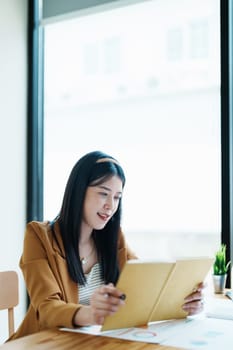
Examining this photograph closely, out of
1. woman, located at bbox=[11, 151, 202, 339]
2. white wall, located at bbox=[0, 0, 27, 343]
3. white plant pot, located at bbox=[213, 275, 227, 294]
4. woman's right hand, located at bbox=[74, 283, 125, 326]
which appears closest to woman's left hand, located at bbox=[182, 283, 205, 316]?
woman, located at bbox=[11, 151, 202, 339]

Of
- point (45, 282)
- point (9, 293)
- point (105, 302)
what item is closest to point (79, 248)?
point (45, 282)

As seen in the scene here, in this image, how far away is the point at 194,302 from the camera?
4.84 ft

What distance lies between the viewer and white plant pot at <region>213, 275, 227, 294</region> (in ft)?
6.55

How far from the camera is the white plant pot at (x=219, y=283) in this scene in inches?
78.6

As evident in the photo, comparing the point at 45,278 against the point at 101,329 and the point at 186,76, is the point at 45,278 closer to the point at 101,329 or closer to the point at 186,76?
the point at 101,329

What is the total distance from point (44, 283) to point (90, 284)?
230 millimetres

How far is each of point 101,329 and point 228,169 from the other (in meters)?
1.26

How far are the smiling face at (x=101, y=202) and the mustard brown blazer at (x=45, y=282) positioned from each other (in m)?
0.14

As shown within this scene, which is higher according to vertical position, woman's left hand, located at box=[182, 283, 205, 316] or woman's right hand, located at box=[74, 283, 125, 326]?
woman's right hand, located at box=[74, 283, 125, 326]

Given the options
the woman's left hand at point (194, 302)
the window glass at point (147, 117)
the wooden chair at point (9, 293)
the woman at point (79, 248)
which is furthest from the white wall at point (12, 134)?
the woman's left hand at point (194, 302)

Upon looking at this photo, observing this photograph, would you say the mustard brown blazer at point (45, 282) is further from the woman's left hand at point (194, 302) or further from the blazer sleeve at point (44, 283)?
the woman's left hand at point (194, 302)

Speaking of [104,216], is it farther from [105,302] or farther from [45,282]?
[105,302]

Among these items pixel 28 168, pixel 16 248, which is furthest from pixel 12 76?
pixel 16 248

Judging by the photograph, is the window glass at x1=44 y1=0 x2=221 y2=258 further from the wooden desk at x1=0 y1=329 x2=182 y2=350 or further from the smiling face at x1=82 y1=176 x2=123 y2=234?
the wooden desk at x1=0 y1=329 x2=182 y2=350
